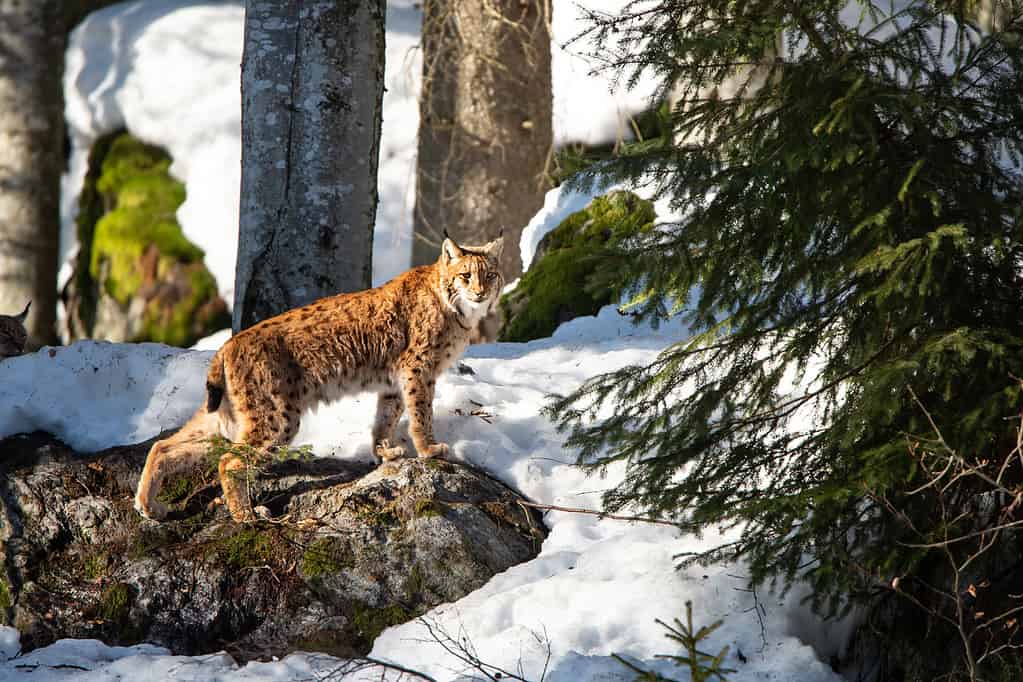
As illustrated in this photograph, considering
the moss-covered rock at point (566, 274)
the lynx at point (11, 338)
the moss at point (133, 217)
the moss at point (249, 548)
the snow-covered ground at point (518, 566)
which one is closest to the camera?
the snow-covered ground at point (518, 566)

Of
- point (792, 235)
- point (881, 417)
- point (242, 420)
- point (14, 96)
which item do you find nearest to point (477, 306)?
point (242, 420)

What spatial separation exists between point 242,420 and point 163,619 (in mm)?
950

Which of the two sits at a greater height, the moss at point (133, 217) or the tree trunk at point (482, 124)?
the tree trunk at point (482, 124)

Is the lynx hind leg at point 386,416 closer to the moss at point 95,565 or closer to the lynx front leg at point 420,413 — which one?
the lynx front leg at point 420,413

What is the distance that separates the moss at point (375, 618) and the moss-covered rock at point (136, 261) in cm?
713

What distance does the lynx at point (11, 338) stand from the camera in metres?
6.56

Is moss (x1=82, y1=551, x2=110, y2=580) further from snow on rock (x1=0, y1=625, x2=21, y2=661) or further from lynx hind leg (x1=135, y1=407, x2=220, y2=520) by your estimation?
snow on rock (x1=0, y1=625, x2=21, y2=661)

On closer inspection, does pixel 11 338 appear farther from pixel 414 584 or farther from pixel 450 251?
pixel 414 584

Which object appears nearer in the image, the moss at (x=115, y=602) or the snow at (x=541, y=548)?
the snow at (x=541, y=548)

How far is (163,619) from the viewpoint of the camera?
4738mm

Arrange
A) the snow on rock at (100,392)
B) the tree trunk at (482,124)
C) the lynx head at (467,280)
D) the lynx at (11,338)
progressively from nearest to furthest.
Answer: the snow on rock at (100,392) → the lynx head at (467,280) → the lynx at (11,338) → the tree trunk at (482,124)

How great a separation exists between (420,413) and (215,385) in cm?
98

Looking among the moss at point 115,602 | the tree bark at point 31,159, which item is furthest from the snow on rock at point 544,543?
the tree bark at point 31,159

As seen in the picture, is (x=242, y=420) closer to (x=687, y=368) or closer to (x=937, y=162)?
(x=687, y=368)
